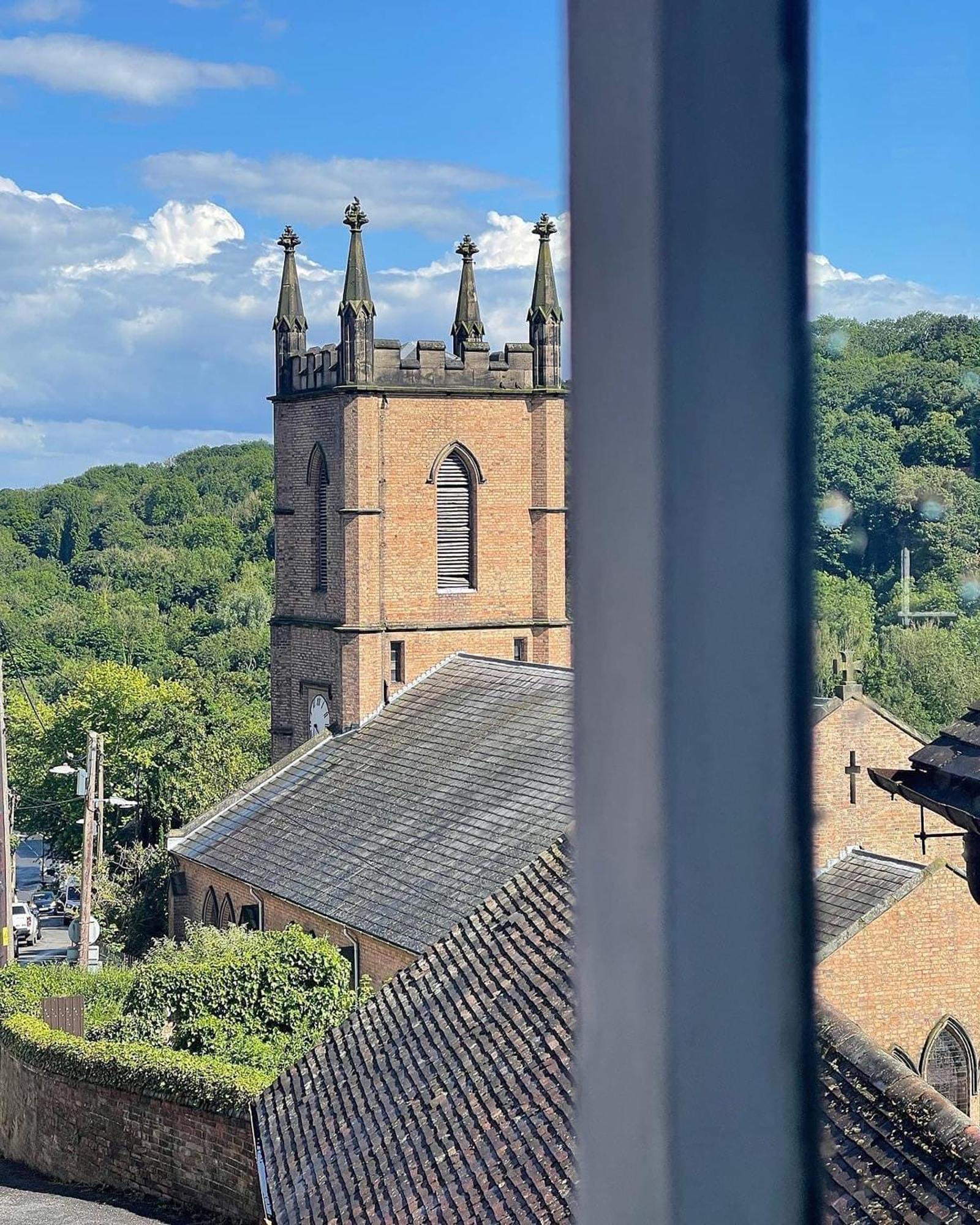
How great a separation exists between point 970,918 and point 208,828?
87.8ft

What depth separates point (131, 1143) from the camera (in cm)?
1507

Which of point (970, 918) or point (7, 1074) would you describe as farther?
point (7, 1074)

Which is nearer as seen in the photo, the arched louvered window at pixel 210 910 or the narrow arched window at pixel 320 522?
the arched louvered window at pixel 210 910

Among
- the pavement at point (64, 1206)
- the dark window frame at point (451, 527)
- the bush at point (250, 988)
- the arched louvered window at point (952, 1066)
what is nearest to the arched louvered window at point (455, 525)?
the dark window frame at point (451, 527)

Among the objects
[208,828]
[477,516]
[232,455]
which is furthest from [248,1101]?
[232,455]

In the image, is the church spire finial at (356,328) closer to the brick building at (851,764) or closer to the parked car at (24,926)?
the parked car at (24,926)

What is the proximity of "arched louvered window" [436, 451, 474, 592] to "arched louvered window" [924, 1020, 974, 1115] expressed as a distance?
26.3 m

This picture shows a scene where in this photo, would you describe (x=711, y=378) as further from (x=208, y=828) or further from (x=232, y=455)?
(x=232, y=455)

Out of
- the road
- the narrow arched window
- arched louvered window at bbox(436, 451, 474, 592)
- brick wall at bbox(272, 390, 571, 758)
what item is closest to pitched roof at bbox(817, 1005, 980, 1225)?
brick wall at bbox(272, 390, 571, 758)

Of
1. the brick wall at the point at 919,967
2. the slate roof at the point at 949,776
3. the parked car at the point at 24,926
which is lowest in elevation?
the parked car at the point at 24,926

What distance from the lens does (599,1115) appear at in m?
0.85

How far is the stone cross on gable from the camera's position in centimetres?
91

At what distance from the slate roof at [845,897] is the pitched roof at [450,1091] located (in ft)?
15.4

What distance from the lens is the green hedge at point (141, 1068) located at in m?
13.8
